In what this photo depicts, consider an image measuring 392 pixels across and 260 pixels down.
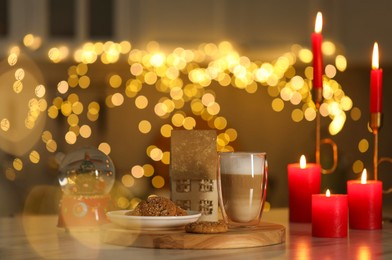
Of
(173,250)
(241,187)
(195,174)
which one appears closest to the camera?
(173,250)

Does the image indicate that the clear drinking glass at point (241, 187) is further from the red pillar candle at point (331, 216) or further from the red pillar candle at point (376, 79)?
the red pillar candle at point (376, 79)

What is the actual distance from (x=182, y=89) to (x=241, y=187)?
2277mm

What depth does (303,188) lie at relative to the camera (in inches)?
67.2

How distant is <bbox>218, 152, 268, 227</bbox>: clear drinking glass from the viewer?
4.66 feet

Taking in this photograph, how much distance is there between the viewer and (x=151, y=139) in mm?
3707

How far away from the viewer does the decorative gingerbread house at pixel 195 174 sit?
1532 millimetres

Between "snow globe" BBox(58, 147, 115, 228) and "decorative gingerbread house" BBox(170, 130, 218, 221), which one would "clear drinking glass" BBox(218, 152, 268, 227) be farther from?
"snow globe" BBox(58, 147, 115, 228)

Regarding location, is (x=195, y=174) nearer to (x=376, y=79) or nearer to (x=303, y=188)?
(x=303, y=188)

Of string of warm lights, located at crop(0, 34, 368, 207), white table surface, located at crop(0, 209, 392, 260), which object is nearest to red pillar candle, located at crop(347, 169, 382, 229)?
white table surface, located at crop(0, 209, 392, 260)

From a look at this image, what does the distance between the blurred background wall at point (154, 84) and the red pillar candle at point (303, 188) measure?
1345 mm

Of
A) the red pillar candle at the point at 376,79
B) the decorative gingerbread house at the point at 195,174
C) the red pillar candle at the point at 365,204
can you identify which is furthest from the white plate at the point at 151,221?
the red pillar candle at the point at 376,79

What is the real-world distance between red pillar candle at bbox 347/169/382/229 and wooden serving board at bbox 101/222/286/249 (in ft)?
0.88

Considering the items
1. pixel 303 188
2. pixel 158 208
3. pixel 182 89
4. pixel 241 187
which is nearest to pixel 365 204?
pixel 303 188

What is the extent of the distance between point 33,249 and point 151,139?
239 centimetres
